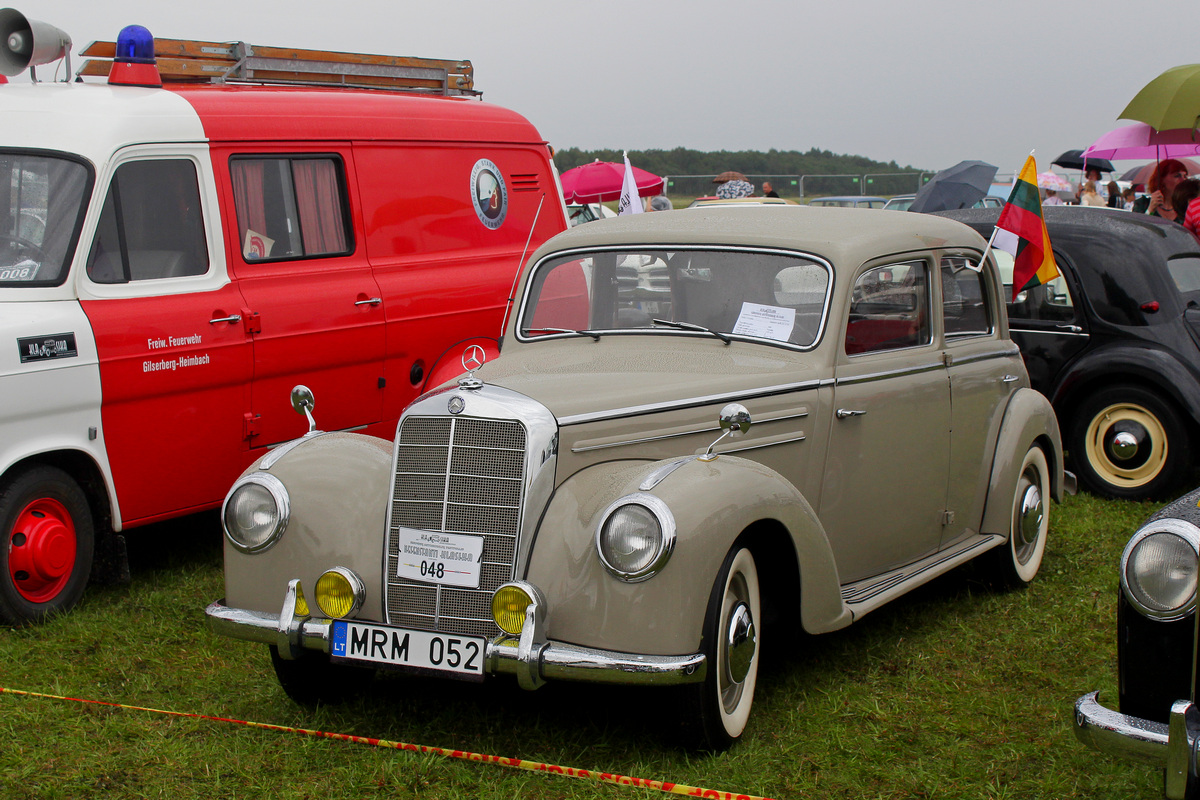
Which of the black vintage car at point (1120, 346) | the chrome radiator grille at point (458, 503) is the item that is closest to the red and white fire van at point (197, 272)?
the chrome radiator grille at point (458, 503)

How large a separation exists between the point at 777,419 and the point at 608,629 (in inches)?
46.4

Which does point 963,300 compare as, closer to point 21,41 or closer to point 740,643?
point 740,643

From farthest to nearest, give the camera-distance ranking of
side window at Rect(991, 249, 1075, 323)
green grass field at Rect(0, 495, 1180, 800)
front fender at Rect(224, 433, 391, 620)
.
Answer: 1. side window at Rect(991, 249, 1075, 323)
2. front fender at Rect(224, 433, 391, 620)
3. green grass field at Rect(0, 495, 1180, 800)

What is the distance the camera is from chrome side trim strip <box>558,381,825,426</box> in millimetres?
3867

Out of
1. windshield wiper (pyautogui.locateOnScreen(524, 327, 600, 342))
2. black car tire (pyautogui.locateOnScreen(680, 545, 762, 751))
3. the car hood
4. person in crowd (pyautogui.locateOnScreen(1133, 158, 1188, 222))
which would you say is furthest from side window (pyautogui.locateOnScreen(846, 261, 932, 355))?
Result: person in crowd (pyautogui.locateOnScreen(1133, 158, 1188, 222))

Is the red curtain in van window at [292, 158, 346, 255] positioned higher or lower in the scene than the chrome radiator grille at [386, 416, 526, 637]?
higher

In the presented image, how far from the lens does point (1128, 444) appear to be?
706cm

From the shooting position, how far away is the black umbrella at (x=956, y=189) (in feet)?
48.8

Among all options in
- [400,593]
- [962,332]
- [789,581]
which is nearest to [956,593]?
[962,332]

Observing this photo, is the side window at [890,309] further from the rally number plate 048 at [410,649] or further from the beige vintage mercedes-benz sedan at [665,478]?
the rally number plate 048 at [410,649]

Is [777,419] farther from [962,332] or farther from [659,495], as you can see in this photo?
[962,332]

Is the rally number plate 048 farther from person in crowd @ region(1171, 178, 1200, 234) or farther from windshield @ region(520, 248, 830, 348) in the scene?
person in crowd @ region(1171, 178, 1200, 234)

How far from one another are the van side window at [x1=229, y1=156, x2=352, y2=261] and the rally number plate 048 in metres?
2.80

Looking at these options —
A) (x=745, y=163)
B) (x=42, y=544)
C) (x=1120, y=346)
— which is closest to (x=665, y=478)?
(x=42, y=544)
